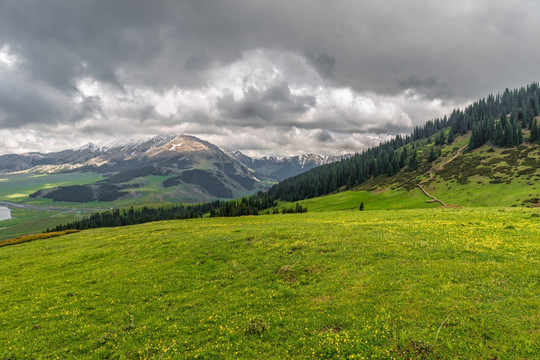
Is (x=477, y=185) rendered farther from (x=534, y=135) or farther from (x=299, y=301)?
(x=299, y=301)

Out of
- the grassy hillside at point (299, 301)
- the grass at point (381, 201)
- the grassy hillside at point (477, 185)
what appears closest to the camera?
the grassy hillside at point (299, 301)

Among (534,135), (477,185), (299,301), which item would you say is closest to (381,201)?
(477,185)

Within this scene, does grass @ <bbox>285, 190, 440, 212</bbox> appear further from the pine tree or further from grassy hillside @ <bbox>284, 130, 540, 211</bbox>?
the pine tree

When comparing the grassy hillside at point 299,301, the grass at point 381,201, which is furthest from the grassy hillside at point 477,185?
the grassy hillside at point 299,301

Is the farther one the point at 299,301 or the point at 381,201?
the point at 381,201

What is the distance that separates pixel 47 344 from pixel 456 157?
201425mm

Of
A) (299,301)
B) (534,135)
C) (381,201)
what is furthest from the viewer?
(534,135)

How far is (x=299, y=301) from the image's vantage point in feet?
50.9

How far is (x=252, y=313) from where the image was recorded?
14.9m

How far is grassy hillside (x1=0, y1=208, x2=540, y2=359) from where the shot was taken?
1126 cm

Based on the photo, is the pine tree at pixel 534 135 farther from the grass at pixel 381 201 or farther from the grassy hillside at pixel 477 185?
the grass at pixel 381 201

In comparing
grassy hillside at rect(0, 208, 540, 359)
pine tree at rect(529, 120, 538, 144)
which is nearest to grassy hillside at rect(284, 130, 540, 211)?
pine tree at rect(529, 120, 538, 144)

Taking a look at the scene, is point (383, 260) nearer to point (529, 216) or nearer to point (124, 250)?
point (529, 216)

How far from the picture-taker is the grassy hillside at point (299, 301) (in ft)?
36.9
